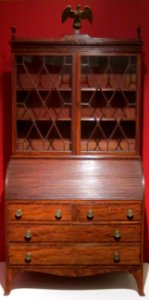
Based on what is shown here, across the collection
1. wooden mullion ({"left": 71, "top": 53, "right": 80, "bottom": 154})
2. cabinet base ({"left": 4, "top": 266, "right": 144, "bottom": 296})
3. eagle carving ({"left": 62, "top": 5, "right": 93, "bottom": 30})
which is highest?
eagle carving ({"left": 62, "top": 5, "right": 93, "bottom": 30})

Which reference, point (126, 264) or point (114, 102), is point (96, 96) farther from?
point (126, 264)

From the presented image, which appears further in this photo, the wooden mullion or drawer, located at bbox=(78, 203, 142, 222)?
the wooden mullion

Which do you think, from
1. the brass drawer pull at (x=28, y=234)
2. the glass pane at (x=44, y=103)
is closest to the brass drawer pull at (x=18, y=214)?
the brass drawer pull at (x=28, y=234)

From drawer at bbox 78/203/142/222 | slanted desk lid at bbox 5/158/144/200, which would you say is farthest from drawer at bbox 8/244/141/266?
slanted desk lid at bbox 5/158/144/200

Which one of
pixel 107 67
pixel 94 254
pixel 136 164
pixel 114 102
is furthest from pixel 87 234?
pixel 107 67

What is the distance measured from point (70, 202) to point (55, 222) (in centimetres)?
17

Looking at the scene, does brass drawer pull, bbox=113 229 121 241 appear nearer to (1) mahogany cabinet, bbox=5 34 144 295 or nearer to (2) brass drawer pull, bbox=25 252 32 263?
(1) mahogany cabinet, bbox=5 34 144 295

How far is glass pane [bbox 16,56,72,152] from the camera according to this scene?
3.06m

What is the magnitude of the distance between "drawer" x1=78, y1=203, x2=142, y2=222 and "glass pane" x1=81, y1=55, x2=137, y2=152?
1.51 ft

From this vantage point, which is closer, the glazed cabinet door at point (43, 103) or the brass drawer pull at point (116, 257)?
the brass drawer pull at point (116, 257)

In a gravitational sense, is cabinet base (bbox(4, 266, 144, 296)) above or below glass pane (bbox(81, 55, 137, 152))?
below

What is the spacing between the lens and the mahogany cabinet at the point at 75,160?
2883mm

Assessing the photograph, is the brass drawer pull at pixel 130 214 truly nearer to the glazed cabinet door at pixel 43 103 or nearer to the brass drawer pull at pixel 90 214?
the brass drawer pull at pixel 90 214

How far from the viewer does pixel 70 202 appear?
287cm
